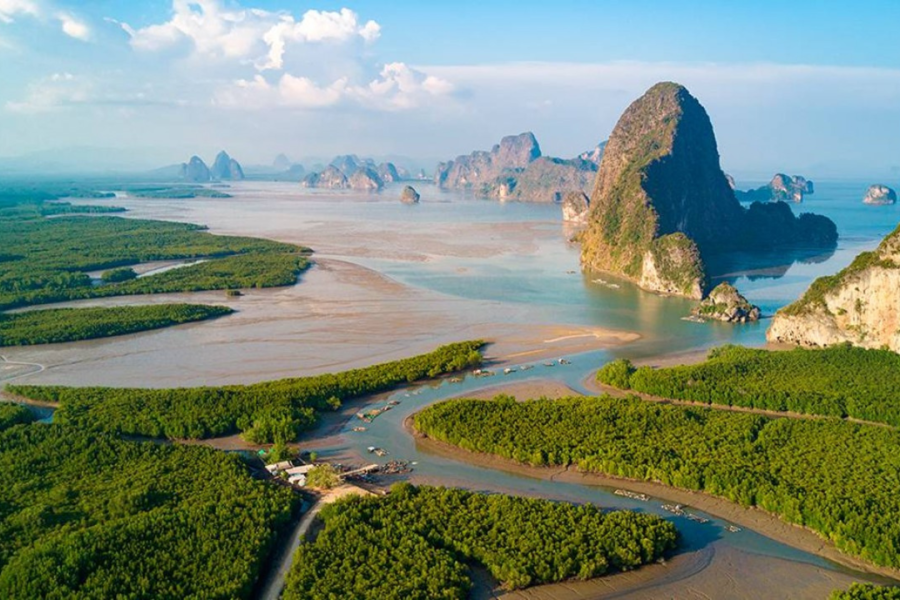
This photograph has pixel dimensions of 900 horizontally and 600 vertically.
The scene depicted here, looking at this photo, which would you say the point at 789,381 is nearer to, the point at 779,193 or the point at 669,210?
the point at 669,210

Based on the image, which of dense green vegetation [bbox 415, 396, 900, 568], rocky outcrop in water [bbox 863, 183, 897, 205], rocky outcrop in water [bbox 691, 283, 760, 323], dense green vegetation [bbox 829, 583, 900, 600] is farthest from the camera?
rocky outcrop in water [bbox 863, 183, 897, 205]

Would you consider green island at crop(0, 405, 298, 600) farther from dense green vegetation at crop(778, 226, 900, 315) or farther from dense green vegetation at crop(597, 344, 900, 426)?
dense green vegetation at crop(778, 226, 900, 315)

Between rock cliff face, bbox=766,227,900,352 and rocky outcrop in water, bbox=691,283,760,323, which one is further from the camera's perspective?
rocky outcrop in water, bbox=691,283,760,323

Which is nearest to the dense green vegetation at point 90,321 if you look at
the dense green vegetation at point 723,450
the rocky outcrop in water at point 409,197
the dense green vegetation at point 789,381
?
the dense green vegetation at point 723,450

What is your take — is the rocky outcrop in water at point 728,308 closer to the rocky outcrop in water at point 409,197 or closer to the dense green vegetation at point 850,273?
the dense green vegetation at point 850,273

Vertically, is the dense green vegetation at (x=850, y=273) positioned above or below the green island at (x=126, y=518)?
above

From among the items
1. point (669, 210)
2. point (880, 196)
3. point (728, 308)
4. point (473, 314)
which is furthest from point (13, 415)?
point (880, 196)

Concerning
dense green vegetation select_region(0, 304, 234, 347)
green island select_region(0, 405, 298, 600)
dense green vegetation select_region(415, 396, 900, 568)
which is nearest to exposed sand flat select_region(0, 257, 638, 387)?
dense green vegetation select_region(0, 304, 234, 347)
